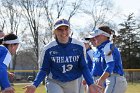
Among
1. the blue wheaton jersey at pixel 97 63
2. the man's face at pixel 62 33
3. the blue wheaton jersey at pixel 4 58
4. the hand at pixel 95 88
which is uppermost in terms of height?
the man's face at pixel 62 33

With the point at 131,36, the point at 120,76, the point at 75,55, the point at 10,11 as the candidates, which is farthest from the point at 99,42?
the point at 131,36

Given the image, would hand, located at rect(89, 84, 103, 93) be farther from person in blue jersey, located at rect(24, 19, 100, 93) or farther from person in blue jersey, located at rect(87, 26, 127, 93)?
person in blue jersey, located at rect(87, 26, 127, 93)

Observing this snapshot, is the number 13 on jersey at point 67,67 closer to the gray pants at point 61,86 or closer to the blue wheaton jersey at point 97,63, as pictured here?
the gray pants at point 61,86

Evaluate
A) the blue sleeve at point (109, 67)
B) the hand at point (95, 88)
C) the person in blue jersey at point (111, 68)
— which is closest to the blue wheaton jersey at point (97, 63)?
the person in blue jersey at point (111, 68)

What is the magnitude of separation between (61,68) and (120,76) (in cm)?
177

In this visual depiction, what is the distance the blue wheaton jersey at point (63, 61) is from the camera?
22.5 ft

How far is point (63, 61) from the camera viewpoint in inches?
271

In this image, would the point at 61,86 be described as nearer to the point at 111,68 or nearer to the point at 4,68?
the point at 4,68

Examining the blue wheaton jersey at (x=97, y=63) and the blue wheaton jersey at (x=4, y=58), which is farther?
the blue wheaton jersey at (x=97, y=63)

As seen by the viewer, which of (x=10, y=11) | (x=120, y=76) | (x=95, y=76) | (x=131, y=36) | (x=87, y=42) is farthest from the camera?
(x=131, y=36)

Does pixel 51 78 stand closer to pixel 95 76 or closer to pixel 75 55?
→ pixel 75 55

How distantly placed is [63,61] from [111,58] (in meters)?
1.40

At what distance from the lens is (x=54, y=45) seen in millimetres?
6906

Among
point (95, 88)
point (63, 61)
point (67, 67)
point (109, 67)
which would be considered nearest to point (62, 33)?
point (63, 61)
